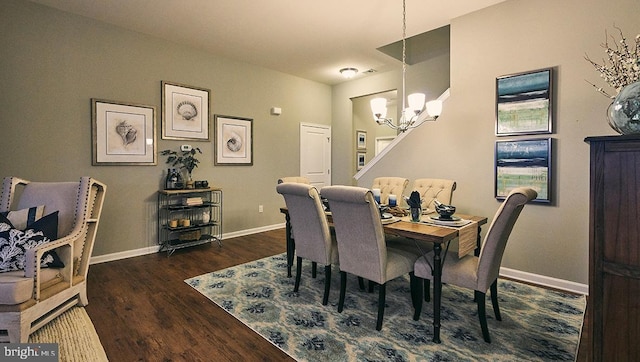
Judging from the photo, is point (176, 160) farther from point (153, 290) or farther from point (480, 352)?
Answer: point (480, 352)

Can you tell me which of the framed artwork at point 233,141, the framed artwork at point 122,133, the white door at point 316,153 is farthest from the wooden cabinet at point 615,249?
the white door at point 316,153

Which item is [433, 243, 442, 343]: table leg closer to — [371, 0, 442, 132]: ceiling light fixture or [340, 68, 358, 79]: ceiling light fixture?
[371, 0, 442, 132]: ceiling light fixture

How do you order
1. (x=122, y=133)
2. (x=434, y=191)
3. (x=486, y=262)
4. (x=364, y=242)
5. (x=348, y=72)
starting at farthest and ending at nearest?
(x=348, y=72) → (x=122, y=133) → (x=434, y=191) → (x=364, y=242) → (x=486, y=262)

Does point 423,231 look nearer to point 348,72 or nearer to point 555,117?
point 555,117

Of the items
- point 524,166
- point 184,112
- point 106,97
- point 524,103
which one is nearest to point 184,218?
point 184,112

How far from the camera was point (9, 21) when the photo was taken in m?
3.22

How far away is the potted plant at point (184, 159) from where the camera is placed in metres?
4.36

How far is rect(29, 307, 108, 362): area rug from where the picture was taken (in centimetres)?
191

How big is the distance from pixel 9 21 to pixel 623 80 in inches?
207

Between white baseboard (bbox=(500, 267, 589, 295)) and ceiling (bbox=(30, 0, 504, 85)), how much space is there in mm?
2869

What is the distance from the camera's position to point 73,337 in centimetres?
210

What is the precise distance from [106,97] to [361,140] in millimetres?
4808

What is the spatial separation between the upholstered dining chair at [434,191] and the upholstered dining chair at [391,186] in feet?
0.65

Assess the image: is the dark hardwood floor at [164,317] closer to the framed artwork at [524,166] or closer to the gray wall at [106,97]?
the gray wall at [106,97]
